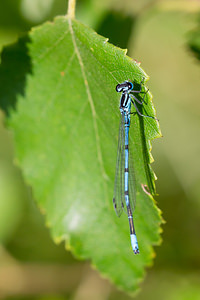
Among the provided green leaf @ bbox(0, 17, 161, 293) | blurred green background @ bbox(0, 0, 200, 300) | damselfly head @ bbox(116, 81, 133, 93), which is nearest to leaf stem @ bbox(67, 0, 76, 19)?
green leaf @ bbox(0, 17, 161, 293)

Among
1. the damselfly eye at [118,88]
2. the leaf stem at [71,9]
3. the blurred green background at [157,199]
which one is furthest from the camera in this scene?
the blurred green background at [157,199]

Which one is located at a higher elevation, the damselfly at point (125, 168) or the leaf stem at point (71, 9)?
the leaf stem at point (71, 9)

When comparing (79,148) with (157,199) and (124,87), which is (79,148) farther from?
(157,199)

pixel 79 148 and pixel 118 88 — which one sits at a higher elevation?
pixel 118 88

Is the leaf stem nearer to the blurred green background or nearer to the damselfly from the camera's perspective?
the damselfly

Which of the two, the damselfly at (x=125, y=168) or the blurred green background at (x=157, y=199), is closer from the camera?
the damselfly at (x=125, y=168)

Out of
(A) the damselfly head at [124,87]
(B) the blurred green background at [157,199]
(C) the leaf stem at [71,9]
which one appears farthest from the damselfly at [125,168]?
(B) the blurred green background at [157,199]

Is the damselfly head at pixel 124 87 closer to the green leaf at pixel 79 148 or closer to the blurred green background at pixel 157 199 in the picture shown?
the green leaf at pixel 79 148

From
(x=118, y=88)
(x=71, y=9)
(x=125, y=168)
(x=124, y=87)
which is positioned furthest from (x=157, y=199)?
(x=71, y=9)
